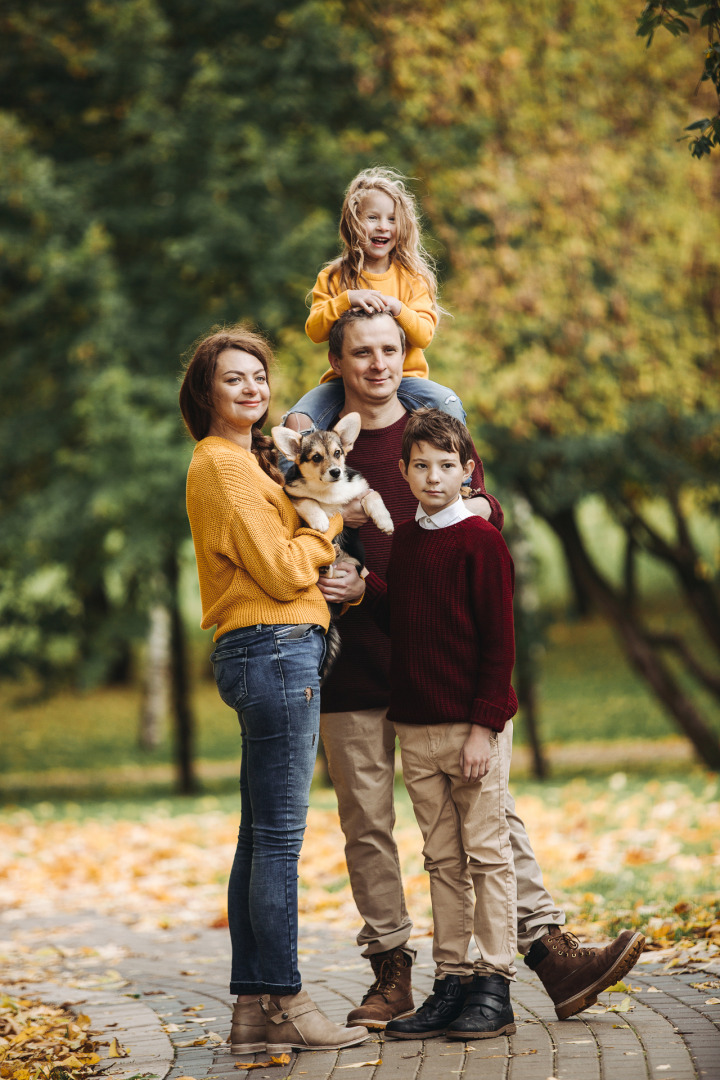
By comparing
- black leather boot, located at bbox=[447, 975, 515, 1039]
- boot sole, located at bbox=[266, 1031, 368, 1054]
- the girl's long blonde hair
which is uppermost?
the girl's long blonde hair

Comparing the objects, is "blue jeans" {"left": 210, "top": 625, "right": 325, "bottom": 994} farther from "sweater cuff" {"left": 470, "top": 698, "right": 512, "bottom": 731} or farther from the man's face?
the man's face

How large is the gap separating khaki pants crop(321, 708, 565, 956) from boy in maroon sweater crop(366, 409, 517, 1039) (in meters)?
0.27

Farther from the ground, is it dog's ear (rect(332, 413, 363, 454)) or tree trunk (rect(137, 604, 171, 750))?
dog's ear (rect(332, 413, 363, 454))

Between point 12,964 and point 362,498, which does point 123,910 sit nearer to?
point 12,964

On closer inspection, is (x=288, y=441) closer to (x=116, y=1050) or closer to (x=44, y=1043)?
(x=116, y=1050)

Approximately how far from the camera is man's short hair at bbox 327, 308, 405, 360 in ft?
13.8

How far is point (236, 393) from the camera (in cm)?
397

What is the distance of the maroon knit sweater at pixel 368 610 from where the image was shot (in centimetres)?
428

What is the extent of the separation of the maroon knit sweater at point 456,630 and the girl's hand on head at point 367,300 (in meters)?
0.87

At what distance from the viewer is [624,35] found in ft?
41.2

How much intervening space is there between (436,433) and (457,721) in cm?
99

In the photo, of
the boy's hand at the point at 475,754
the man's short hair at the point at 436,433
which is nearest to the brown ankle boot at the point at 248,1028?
the boy's hand at the point at 475,754

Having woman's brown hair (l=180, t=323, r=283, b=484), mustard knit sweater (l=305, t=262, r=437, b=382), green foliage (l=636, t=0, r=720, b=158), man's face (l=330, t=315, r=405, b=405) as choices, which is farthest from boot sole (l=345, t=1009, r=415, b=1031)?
green foliage (l=636, t=0, r=720, b=158)

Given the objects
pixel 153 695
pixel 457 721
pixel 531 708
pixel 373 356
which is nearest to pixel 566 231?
pixel 531 708
